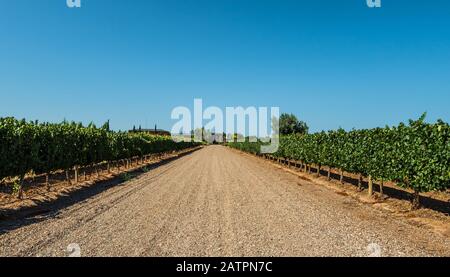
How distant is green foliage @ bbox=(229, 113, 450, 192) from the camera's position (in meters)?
15.4

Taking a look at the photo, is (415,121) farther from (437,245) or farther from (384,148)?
(437,245)

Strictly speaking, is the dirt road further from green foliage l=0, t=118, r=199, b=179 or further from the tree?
the tree

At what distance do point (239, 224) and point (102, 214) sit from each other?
18.1ft

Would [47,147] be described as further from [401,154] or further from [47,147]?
[401,154]

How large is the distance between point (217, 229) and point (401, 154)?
1040cm

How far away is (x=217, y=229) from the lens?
1217cm

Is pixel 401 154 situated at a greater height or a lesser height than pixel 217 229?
greater

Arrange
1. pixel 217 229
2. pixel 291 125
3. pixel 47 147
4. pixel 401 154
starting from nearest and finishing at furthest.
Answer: pixel 217 229, pixel 401 154, pixel 47 147, pixel 291 125

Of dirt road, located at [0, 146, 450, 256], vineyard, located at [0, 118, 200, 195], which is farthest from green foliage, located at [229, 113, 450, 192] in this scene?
vineyard, located at [0, 118, 200, 195]

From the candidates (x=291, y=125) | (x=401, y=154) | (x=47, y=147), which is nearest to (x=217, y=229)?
(x=401, y=154)

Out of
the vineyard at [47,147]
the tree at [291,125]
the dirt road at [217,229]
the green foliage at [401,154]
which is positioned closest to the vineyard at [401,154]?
the green foliage at [401,154]

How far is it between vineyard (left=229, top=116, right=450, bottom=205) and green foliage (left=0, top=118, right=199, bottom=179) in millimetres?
18311
